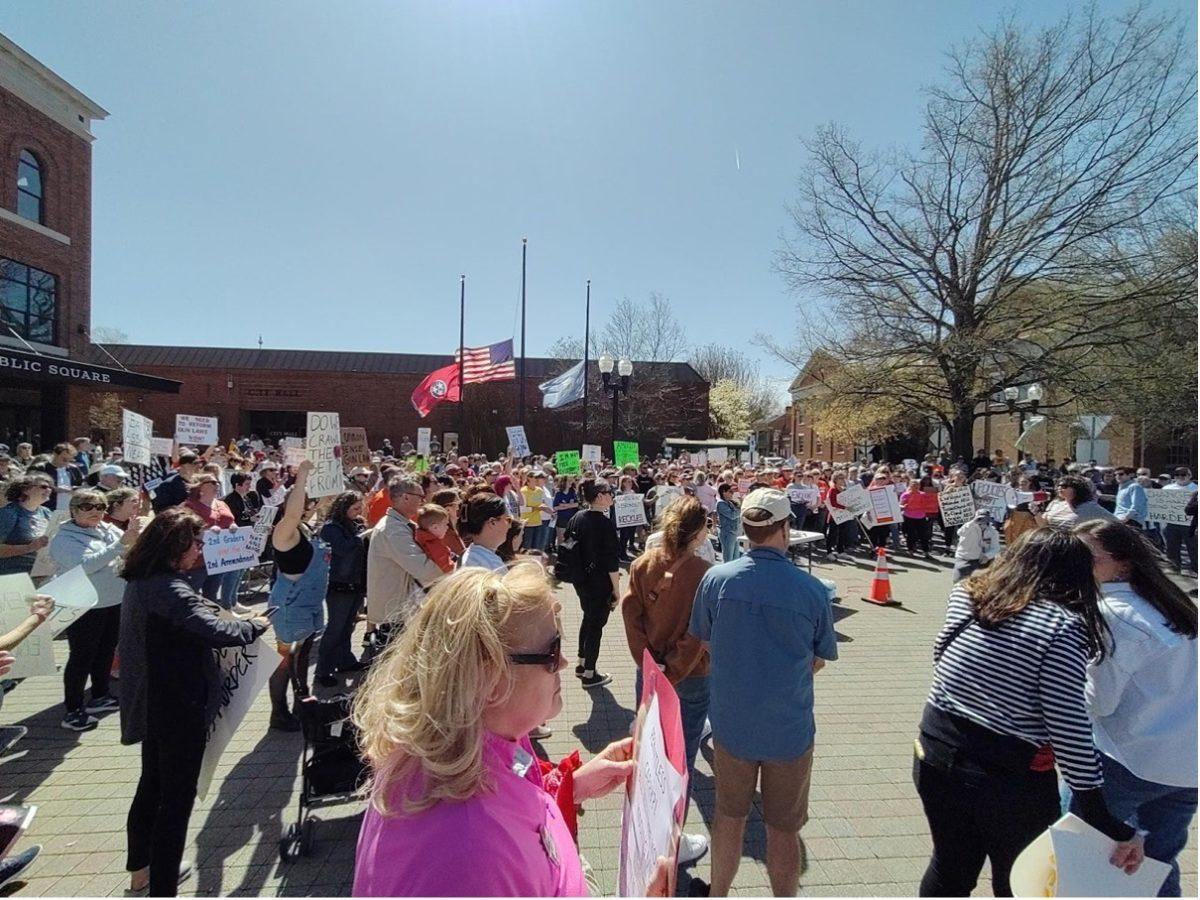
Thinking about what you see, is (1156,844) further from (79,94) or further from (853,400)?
(79,94)

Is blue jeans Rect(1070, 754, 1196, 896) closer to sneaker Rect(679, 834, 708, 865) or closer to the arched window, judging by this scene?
sneaker Rect(679, 834, 708, 865)

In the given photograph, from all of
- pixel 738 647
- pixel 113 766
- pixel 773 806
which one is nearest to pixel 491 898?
pixel 738 647

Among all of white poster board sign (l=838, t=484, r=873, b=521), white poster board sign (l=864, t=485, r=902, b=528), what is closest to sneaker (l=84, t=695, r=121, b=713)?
white poster board sign (l=838, t=484, r=873, b=521)

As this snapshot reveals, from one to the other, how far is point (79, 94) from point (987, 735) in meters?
34.1

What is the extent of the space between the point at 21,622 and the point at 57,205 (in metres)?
28.9

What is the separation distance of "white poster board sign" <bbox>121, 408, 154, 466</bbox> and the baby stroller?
7.56 m

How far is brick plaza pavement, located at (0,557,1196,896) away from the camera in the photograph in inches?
130

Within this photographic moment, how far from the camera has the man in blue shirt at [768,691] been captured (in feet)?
9.34

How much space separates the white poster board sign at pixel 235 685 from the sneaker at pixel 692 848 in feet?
8.05

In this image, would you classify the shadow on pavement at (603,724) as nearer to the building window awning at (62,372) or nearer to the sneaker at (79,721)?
Result: the sneaker at (79,721)

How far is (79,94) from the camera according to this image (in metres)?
24.2

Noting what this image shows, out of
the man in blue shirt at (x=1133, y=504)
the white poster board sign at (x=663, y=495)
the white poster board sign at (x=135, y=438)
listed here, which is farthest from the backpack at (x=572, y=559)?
the man in blue shirt at (x=1133, y=504)

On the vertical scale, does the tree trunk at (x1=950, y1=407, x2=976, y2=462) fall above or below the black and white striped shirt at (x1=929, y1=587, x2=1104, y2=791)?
above

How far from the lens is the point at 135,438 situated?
9500 mm
